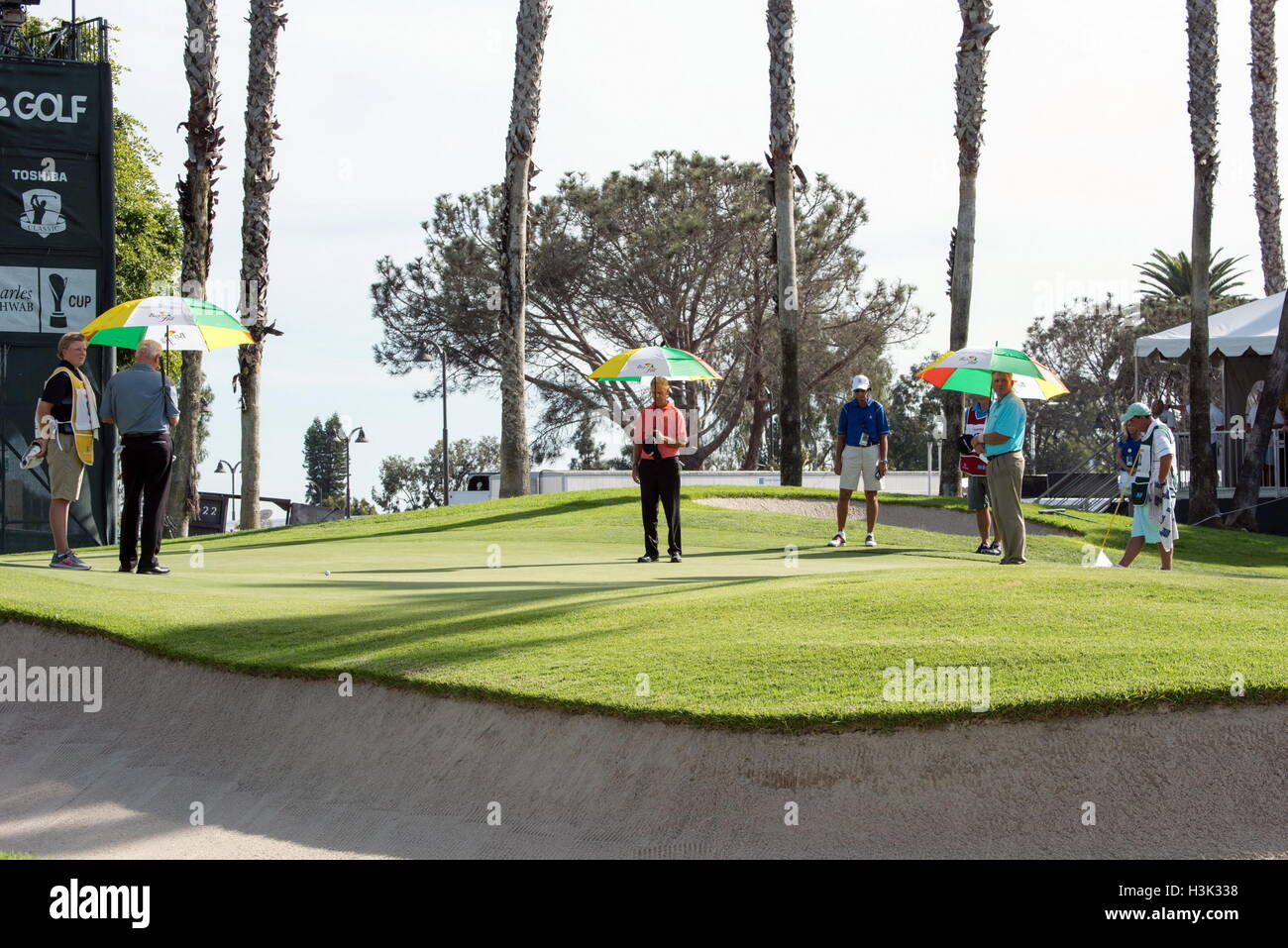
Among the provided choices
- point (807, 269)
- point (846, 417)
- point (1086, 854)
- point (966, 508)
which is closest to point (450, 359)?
point (807, 269)

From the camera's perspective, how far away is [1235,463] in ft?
101

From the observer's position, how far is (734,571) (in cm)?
1409

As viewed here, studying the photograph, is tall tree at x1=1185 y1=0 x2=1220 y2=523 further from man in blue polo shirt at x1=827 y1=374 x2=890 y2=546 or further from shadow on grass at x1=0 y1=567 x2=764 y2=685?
shadow on grass at x1=0 y1=567 x2=764 y2=685

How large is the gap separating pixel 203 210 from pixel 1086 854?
24280 millimetres

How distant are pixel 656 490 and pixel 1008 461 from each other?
12.8 feet

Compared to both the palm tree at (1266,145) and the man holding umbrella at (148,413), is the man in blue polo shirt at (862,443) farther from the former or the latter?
the palm tree at (1266,145)

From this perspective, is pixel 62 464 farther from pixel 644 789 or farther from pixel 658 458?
pixel 644 789

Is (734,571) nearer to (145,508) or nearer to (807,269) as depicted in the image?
(145,508)

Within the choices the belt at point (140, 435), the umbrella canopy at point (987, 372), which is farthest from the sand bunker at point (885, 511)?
the belt at point (140, 435)

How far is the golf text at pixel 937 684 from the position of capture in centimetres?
726

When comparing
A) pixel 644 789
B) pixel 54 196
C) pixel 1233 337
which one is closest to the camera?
pixel 644 789

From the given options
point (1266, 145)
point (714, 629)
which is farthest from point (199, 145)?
point (1266, 145)

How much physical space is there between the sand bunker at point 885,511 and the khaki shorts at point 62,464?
11968 mm
